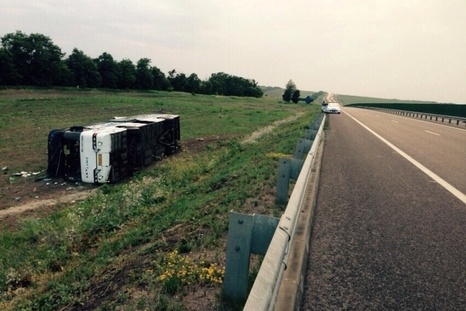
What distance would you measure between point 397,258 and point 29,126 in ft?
95.2

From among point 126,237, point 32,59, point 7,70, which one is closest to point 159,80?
point 32,59

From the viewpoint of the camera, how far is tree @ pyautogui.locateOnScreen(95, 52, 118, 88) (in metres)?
90.9

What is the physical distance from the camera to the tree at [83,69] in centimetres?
8381

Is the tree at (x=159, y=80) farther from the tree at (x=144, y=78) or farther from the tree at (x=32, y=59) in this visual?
the tree at (x=32, y=59)

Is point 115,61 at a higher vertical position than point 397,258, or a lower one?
higher

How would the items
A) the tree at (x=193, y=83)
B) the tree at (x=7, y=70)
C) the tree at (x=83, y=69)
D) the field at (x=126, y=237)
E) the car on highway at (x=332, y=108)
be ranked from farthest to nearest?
the tree at (x=193, y=83) < the tree at (x=83, y=69) < the tree at (x=7, y=70) < the car on highway at (x=332, y=108) < the field at (x=126, y=237)

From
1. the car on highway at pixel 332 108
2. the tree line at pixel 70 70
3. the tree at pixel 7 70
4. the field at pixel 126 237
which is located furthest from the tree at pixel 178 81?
the field at pixel 126 237

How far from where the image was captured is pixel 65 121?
30844 mm

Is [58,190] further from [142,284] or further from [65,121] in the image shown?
[65,121]

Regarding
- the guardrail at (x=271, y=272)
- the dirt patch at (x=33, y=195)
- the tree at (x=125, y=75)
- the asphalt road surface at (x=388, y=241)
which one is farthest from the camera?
the tree at (x=125, y=75)

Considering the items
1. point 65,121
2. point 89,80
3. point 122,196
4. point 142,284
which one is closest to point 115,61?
point 89,80

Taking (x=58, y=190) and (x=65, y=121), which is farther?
(x=65, y=121)

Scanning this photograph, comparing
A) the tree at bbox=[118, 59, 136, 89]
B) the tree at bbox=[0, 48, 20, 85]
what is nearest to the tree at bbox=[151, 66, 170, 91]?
the tree at bbox=[118, 59, 136, 89]

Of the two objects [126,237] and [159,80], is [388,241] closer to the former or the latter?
[126,237]
